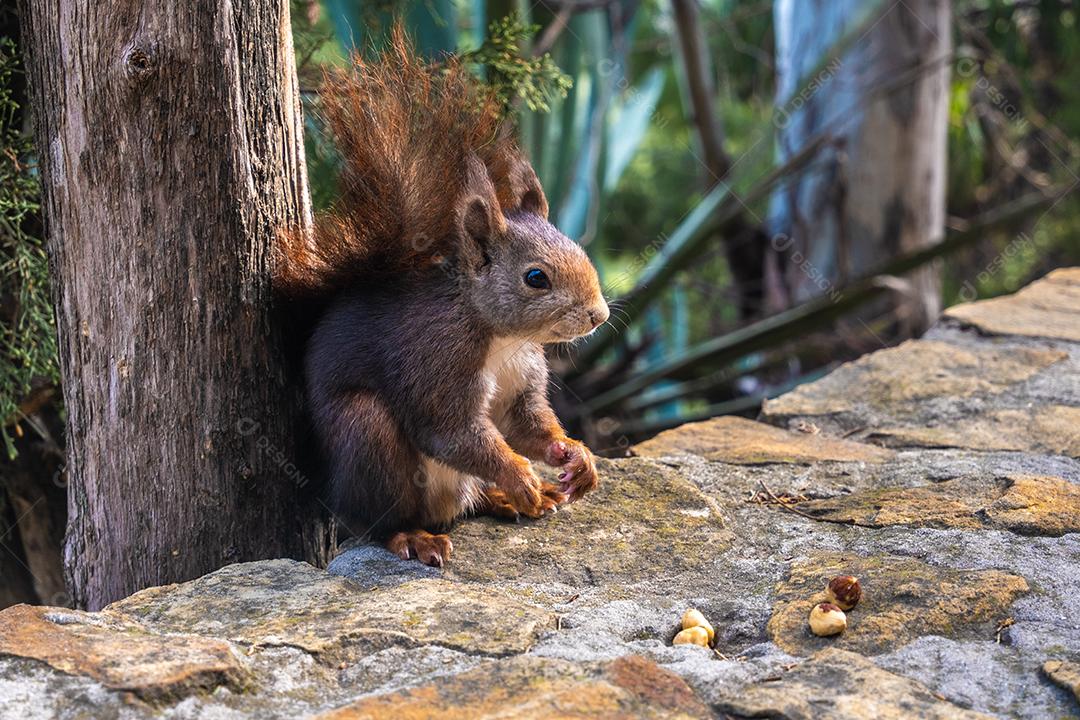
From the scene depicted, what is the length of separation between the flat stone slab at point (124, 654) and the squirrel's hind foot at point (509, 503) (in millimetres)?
855

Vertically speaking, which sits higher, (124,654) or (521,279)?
(521,279)

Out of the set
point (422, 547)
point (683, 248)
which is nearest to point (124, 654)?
point (422, 547)

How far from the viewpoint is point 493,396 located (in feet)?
7.72

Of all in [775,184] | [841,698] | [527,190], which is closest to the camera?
[841,698]

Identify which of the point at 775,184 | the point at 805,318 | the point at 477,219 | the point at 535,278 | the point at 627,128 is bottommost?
the point at 805,318

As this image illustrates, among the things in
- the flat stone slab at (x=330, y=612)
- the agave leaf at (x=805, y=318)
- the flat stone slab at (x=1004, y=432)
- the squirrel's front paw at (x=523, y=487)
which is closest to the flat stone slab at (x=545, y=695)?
the flat stone slab at (x=330, y=612)

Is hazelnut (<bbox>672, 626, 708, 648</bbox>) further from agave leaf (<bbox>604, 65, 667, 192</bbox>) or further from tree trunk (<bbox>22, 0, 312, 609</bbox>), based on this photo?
agave leaf (<bbox>604, 65, 667, 192</bbox>)

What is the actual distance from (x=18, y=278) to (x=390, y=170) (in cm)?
104

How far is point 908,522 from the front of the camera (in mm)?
2170

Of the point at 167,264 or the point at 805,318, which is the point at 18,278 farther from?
the point at 805,318

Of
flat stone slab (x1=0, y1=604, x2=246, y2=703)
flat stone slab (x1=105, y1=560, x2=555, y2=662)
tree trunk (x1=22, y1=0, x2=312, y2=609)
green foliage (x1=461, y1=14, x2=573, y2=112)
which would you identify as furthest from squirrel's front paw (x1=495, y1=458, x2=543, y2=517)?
green foliage (x1=461, y1=14, x2=573, y2=112)

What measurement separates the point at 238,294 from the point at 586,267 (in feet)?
2.24

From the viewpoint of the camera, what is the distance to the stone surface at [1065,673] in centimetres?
150

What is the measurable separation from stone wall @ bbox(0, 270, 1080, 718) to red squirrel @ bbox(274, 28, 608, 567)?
4.4 inches
